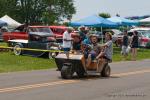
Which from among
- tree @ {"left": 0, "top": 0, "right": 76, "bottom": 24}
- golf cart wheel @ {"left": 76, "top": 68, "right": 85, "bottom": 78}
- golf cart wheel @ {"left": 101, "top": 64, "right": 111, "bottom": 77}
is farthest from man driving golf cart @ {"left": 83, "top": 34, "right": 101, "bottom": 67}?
tree @ {"left": 0, "top": 0, "right": 76, "bottom": 24}

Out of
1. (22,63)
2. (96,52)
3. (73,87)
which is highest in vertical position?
(96,52)

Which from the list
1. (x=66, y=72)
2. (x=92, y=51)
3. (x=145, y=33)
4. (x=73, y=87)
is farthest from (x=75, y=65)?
(x=145, y=33)

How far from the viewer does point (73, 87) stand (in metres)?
13.7

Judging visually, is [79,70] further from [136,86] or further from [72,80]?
[136,86]

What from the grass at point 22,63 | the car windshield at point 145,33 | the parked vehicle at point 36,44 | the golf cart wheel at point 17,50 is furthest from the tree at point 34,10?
the grass at point 22,63

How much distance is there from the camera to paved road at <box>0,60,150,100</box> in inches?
466

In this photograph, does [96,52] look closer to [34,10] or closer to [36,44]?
[36,44]

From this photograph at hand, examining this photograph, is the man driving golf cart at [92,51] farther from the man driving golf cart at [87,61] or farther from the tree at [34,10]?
the tree at [34,10]

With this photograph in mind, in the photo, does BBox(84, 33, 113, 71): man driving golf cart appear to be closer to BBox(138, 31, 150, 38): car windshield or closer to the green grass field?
the green grass field

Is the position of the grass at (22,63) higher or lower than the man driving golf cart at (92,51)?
lower

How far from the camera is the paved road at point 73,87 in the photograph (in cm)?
1184

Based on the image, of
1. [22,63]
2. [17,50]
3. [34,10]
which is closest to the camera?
[22,63]

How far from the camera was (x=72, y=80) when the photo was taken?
15.4 metres

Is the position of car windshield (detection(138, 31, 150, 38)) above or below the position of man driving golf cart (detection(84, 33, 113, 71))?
below
